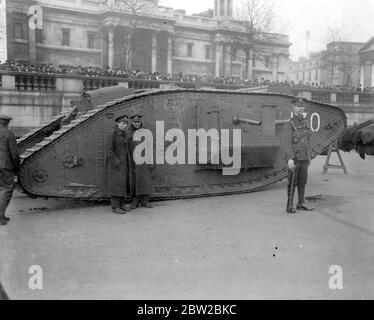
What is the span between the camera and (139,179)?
781 cm

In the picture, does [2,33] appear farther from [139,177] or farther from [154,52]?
[139,177]

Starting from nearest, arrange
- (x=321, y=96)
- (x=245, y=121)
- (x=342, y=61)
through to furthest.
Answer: (x=245, y=121), (x=321, y=96), (x=342, y=61)

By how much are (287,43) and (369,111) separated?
33777mm

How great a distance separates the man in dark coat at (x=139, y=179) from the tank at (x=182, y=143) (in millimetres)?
234

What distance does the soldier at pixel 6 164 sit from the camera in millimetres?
6695

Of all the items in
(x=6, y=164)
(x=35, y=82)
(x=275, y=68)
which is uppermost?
(x=275, y=68)

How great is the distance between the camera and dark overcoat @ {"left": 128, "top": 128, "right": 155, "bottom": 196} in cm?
773

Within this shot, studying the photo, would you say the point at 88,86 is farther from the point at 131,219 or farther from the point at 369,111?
the point at 369,111

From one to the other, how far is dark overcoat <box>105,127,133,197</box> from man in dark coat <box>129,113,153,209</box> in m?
0.11

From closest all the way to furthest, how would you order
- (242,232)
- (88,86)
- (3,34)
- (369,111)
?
(242,232) → (88,86) → (369,111) → (3,34)

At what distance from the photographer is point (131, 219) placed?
7004 millimetres

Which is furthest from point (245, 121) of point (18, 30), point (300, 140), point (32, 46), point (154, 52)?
point (154, 52)

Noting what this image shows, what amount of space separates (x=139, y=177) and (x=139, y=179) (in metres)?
0.04
